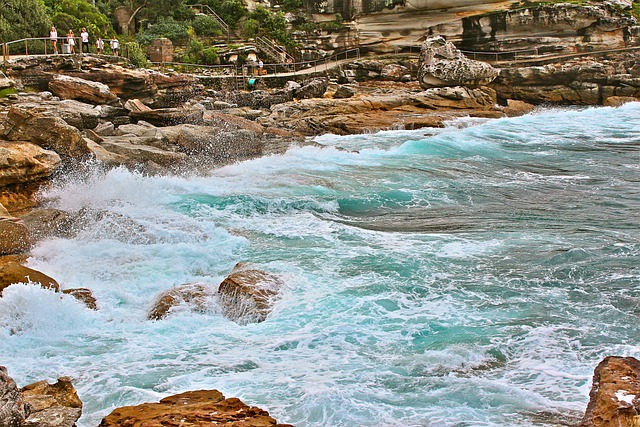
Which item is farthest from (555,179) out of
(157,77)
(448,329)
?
(157,77)

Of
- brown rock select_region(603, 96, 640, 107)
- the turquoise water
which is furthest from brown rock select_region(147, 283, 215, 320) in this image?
brown rock select_region(603, 96, 640, 107)

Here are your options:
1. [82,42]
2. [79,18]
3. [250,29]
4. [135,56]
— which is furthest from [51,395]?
[250,29]

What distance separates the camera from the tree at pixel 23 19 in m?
29.6

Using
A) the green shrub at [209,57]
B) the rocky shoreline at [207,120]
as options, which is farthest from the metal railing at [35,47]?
the green shrub at [209,57]

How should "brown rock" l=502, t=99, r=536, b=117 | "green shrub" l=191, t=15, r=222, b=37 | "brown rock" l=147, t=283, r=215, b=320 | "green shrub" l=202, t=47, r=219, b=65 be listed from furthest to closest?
"green shrub" l=191, t=15, r=222, b=37
"green shrub" l=202, t=47, r=219, b=65
"brown rock" l=502, t=99, r=536, b=117
"brown rock" l=147, t=283, r=215, b=320

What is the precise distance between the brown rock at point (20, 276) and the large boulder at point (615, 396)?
6.53 m

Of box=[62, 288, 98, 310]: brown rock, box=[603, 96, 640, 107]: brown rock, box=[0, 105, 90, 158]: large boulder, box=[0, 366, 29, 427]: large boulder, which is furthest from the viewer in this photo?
box=[603, 96, 640, 107]: brown rock

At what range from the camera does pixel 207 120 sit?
70.5ft

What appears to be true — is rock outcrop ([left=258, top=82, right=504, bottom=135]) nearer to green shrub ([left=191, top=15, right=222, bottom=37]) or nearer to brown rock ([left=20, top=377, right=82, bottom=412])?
green shrub ([left=191, top=15, right=222, bottom=37])

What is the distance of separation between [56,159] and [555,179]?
448 inches

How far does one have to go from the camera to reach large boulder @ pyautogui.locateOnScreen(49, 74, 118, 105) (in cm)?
2262

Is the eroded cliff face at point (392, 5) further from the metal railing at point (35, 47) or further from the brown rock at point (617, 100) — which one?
the metal railing at point (35, 47)

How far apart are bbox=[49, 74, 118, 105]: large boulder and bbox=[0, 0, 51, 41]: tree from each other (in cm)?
819

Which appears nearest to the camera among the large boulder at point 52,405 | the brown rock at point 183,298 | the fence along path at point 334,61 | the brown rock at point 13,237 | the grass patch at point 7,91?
the large boulder at point 52,405
